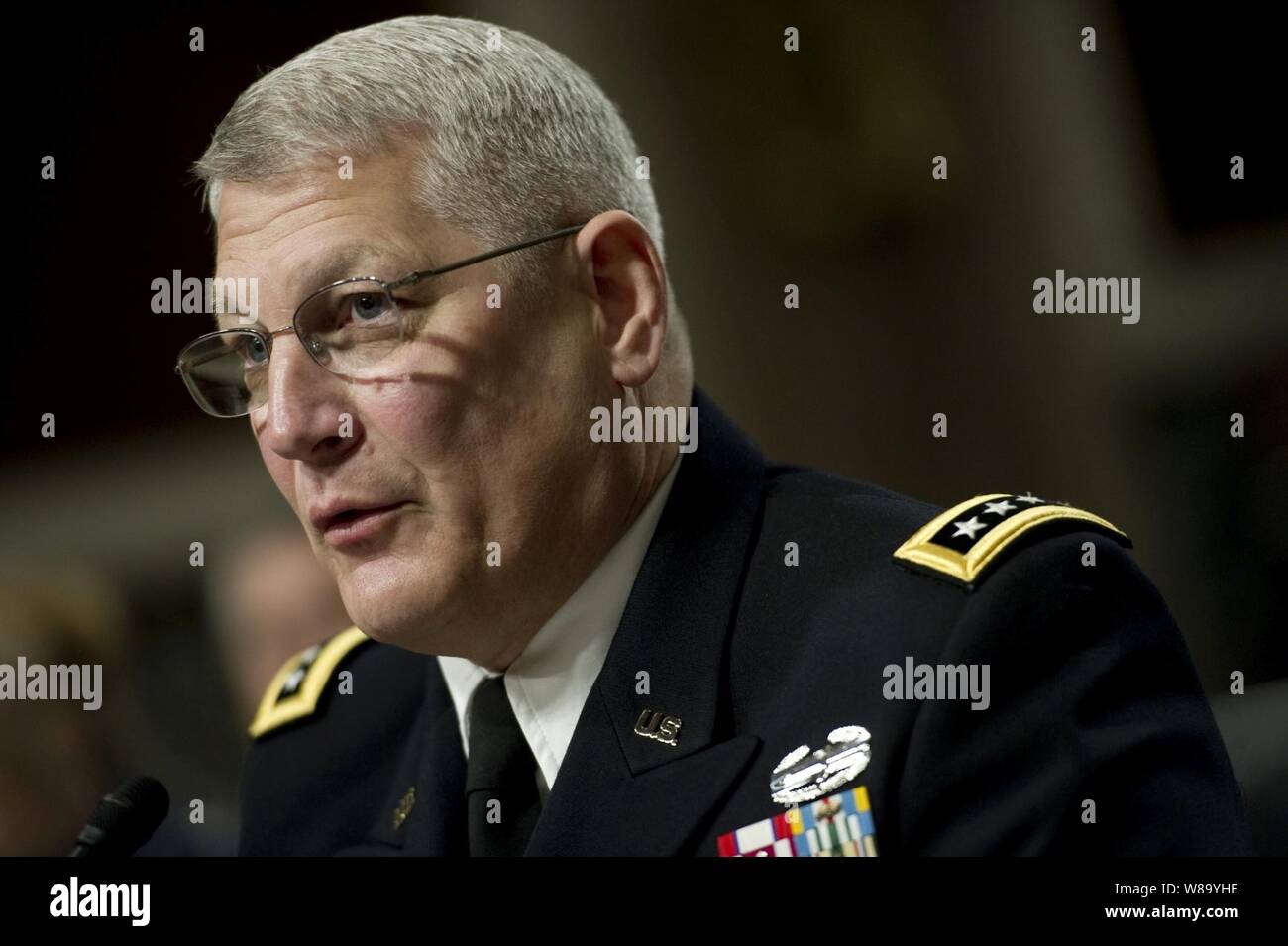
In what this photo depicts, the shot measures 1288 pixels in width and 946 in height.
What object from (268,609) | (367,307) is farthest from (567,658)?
(268,609)

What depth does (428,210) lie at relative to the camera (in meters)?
1.71

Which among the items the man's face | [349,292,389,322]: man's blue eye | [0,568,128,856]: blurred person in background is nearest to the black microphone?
the man's face

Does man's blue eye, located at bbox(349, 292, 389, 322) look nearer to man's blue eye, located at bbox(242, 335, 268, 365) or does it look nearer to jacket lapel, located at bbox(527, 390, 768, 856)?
man's blue eye, located at bbox(242, 335, 268, 365)

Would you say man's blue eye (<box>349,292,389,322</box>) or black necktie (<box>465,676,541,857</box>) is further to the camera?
black necktie (<box>465,676,541,857</box>)

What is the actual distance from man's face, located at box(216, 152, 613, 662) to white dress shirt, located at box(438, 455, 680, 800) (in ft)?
0.26

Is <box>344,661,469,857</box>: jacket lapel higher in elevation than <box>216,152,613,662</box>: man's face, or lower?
lower

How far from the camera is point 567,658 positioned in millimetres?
1807

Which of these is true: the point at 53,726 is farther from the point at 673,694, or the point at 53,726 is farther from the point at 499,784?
the point at 673,694

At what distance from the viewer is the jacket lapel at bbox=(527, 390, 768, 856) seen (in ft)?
5.29

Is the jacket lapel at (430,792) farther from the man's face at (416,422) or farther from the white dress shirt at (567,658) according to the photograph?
the man's face at (416,422)

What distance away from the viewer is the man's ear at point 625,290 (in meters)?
1.78

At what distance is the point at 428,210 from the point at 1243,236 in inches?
60.1
